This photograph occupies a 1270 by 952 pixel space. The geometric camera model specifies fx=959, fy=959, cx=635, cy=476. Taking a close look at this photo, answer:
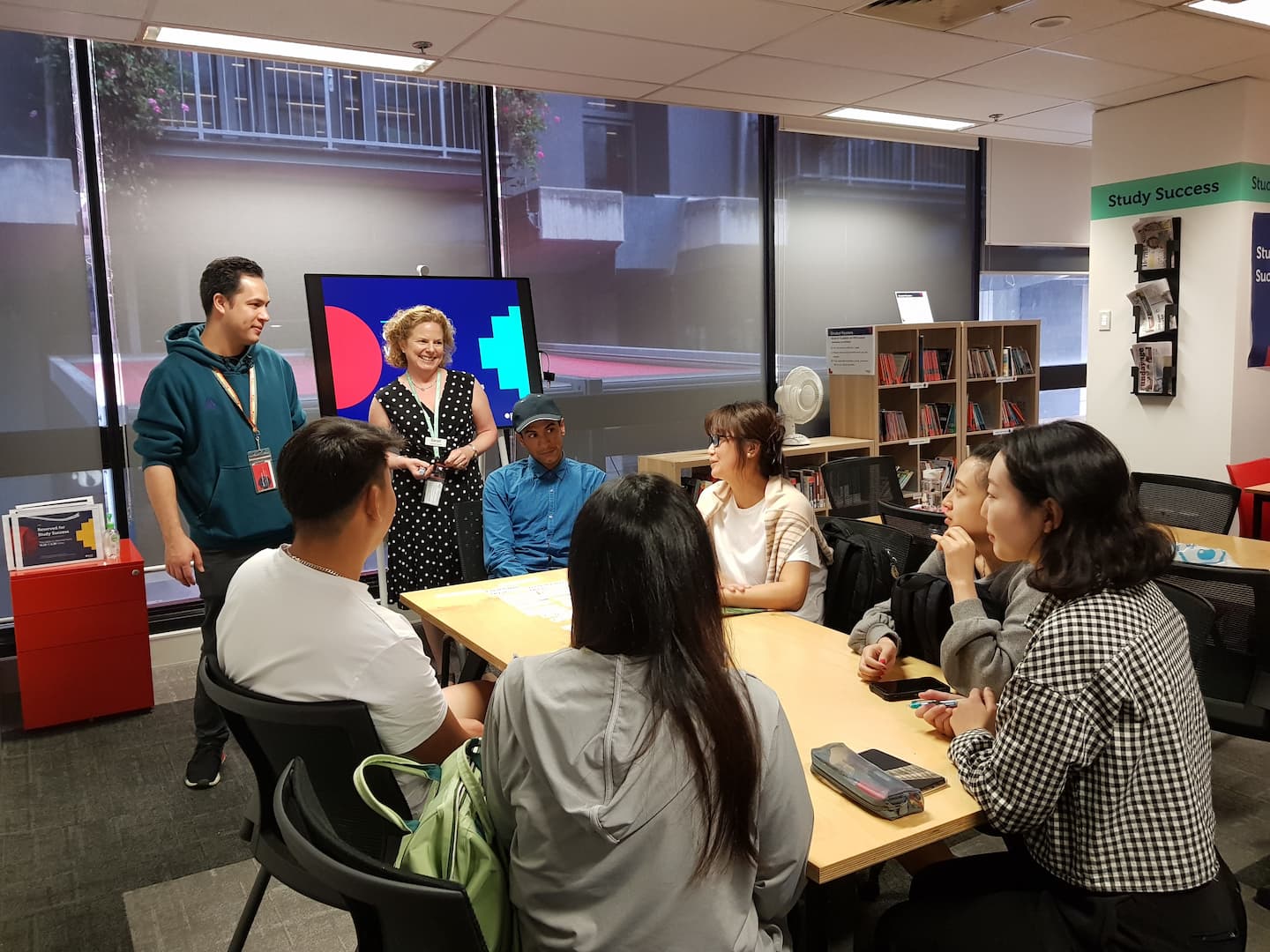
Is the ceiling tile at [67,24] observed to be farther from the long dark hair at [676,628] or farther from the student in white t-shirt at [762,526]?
the long dark hair at [676,628]

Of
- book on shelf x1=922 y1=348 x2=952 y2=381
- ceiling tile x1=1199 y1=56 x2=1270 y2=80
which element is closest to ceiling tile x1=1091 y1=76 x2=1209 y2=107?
ceiling tile x1=1199 y1=56 x2=1270 y2=80

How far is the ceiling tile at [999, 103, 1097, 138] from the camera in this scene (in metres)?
5.71

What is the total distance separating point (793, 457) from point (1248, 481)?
2.51m

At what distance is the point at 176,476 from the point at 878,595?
2.36 meters

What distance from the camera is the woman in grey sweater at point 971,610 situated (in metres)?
1.88

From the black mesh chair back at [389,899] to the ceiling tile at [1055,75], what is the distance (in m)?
4.61

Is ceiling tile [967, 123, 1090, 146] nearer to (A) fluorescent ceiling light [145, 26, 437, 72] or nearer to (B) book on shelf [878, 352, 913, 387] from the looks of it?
(B) book on shelf [878, 352, 913, 387]

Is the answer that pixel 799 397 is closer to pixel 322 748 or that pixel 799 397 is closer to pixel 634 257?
pixel 634 257

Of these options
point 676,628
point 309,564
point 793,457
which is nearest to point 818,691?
point 676,628

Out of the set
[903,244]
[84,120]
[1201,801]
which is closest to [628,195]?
[903,244]

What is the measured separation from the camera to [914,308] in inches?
266

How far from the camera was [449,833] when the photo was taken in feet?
4.09

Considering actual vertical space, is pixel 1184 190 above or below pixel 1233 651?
above

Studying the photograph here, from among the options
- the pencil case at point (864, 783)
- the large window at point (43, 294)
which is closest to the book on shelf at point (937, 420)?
the large window at point (43, 294)
